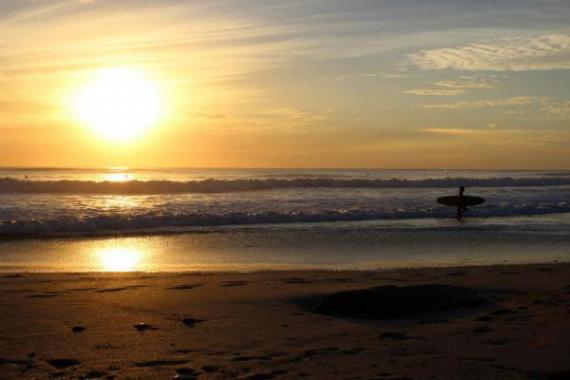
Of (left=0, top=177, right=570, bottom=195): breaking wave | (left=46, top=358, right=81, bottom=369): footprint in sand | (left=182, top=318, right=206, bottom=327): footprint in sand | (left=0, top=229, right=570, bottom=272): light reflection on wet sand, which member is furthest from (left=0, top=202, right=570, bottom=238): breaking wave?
(left=0, top=177, right=570, bottom=195): breaking wave

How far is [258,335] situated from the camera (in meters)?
6.37

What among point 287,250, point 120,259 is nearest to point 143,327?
point 120,259

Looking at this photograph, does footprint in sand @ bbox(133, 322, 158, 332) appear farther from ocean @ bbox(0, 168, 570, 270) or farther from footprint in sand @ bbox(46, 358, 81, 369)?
ocean @ bbox(0, 168, 570, 270)

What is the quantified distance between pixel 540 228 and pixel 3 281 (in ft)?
52.3

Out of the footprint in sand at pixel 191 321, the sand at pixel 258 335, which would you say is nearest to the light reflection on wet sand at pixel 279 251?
the sand at pixel 258 335

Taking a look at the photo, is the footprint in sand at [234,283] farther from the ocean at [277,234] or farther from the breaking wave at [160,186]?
the breaking wave at [160,186]

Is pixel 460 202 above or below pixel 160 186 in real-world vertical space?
below

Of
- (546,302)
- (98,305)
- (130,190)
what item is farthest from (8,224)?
(130,190)

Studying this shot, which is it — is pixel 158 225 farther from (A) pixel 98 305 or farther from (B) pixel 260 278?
(A) pixel 98 305

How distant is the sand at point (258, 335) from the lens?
17.2 ft

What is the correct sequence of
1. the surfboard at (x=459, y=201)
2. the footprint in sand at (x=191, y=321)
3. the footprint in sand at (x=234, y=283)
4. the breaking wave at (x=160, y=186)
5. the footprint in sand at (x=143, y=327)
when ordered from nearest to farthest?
the footprint in sand at (x=143, y=327) < the footprint in sand at (x=191, y=321) < the footprint in sand at (x=234, y=283) < the surfboard at (x=459, y=201) < the breaking wave at (x=160, y=186)

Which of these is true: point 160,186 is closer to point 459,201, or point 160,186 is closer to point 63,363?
point 459,201

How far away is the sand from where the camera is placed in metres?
5.25

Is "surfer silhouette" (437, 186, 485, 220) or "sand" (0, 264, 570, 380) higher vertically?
"surfer silhouette" (437, 186, 485, 220)
